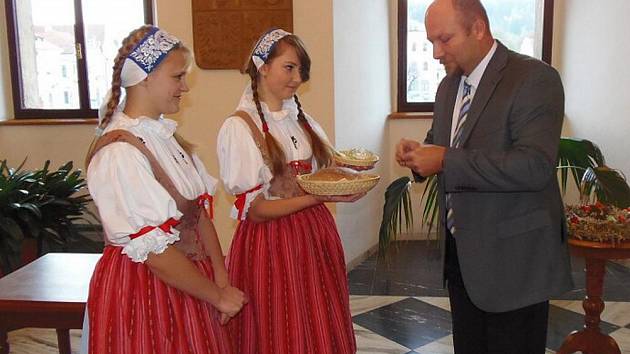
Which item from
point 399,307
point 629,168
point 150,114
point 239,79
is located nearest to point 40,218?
point 239,79

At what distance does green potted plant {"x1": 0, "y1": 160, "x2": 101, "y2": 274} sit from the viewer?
3.53 m

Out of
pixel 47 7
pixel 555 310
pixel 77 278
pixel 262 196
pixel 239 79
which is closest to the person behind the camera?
pixel 262 196

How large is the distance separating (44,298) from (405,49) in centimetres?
340

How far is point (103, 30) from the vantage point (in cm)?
509

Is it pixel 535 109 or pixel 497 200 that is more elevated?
pixel 535 109

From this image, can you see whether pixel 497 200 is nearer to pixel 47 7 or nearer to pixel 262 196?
pixel 262 196

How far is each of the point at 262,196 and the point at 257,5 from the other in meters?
1.82

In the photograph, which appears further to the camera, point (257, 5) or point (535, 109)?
point (257, 5)

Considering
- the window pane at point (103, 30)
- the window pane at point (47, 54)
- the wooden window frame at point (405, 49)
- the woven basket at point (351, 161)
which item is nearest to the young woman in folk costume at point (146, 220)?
the woven basket at point (351, 161)

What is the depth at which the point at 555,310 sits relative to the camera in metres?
3.32

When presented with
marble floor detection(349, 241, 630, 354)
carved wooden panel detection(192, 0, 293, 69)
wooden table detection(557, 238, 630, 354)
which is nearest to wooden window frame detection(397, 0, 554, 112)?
marble floor detection(349, 241, 630, 354)

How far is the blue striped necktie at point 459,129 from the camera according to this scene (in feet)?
5.69

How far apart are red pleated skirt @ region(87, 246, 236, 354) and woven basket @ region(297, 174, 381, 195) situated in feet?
1.59

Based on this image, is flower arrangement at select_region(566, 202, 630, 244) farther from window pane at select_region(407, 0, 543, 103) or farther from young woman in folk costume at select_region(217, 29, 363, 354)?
window pane at select_region(407, 0, 543, 103)
